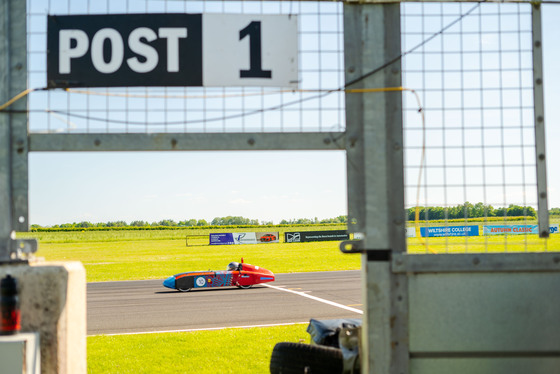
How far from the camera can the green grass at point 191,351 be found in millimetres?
7266

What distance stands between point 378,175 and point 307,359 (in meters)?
1.95

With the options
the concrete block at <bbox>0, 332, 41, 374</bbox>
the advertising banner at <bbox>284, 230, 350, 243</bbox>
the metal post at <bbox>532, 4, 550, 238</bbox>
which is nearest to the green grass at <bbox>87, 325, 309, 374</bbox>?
the concrete block at <bbox>0, 332, 41, 374</bbox>

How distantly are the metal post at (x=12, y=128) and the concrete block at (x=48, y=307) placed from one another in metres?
0.35

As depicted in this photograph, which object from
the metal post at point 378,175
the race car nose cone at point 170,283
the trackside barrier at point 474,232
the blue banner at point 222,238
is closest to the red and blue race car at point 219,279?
the race car nose cone at point 170,283

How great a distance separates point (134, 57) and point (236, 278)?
15.1 meters

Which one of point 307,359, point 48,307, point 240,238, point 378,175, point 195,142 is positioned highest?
point 195,142

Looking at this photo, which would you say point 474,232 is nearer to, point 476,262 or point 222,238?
point 476,262

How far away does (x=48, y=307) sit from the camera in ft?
12.8

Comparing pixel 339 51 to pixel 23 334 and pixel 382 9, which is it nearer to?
pixel 382 9

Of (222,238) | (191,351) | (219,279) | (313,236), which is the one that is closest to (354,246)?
(191,351)

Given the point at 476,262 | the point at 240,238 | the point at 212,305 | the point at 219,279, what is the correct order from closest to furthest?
the point at 476,262 < the point at 212,305 < the point at 219,279 < the point at 240,238

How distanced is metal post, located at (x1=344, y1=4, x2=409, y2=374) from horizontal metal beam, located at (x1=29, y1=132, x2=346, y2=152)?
11.3 inches

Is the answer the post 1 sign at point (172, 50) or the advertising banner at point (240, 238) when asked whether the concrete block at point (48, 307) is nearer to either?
the post 1 sign at point (172, 50)

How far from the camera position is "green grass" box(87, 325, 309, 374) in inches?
286
